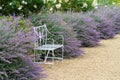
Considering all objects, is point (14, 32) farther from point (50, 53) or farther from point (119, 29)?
point (119, 29)

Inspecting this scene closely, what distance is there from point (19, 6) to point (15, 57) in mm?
3600

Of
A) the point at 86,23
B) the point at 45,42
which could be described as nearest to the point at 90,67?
the point at 45,42

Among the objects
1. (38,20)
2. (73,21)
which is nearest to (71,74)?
(38,20)

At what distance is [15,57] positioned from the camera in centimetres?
618

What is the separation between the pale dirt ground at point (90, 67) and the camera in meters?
7.05

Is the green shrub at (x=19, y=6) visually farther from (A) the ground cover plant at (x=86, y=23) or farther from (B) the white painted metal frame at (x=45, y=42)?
(B) the white painted metal frame at (x=45, y=42)

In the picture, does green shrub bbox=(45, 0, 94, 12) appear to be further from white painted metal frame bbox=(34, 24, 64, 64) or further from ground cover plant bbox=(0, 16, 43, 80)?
ground cover plant bbox=(0, 16, 43, 80)

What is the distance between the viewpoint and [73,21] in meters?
11.3

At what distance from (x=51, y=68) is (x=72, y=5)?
685 cm

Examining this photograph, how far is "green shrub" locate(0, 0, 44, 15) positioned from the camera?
31.3 feet

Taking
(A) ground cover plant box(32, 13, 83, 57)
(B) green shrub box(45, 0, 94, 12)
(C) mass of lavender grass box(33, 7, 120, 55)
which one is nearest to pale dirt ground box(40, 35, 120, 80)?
(A) ground cover plant box(32, 13, 83, 57)

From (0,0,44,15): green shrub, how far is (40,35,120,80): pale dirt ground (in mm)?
1872

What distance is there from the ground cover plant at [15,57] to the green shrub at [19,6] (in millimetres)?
2888

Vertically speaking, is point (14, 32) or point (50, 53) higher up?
point (14, 32)
